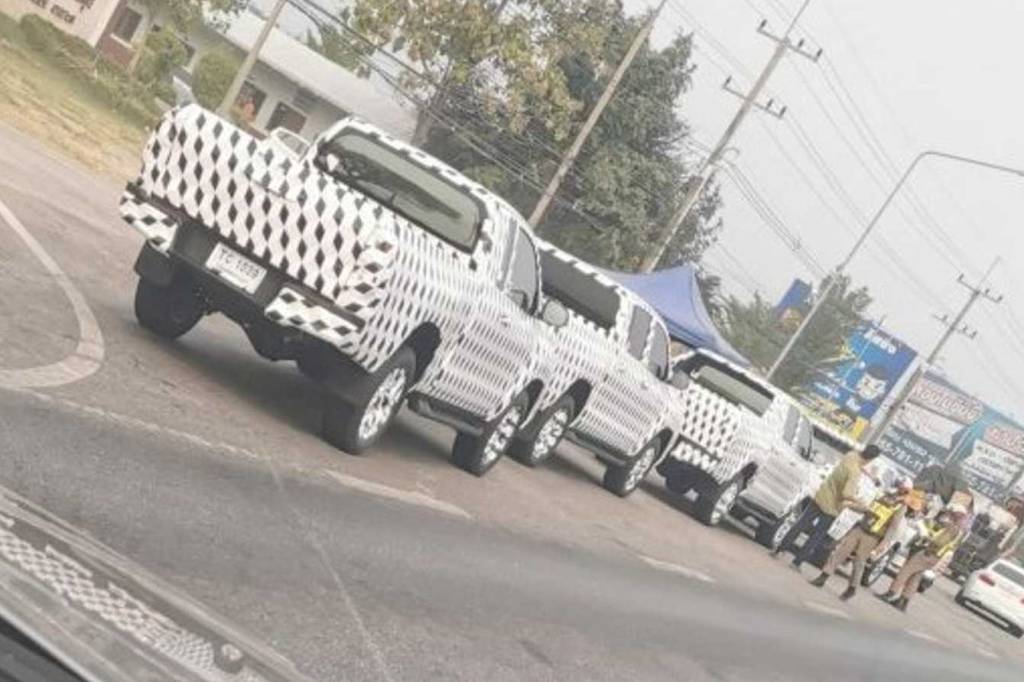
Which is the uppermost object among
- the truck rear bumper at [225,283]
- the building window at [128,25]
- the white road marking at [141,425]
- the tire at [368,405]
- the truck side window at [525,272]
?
the truck side window at [525,272]

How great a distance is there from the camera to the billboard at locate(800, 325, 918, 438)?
85.3 meters

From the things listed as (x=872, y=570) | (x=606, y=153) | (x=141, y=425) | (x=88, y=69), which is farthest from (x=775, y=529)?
(x=606, y=153)

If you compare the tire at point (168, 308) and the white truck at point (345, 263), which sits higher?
the white truck at point (345, 263)

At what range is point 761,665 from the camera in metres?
11.5

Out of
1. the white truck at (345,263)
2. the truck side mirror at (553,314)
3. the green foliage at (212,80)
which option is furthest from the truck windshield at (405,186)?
the green foliage at (212,80)

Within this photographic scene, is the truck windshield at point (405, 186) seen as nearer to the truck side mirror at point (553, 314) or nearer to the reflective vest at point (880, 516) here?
the truck side mirror at point (553, 314)

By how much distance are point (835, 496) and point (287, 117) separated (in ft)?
172

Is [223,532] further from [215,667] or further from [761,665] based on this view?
[761,665]

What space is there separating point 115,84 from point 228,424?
109 feet

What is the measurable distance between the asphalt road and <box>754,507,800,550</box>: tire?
17.2ft

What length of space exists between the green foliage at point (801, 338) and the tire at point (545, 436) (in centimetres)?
7046

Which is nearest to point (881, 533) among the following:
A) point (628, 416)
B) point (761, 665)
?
point (628, 416)

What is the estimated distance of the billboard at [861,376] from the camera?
85.3 metres

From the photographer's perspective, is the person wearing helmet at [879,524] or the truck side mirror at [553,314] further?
the person wearing helmet at [879,524]
